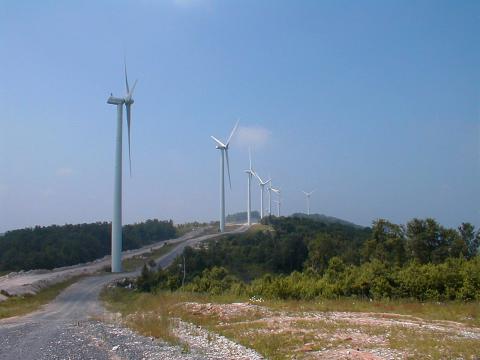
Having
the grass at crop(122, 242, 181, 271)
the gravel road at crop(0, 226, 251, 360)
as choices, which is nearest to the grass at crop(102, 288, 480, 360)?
the gravel road at crop(0, 226, 251, 360)

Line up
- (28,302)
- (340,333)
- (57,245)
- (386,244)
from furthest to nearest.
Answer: (57,245) < (386,244) < (28,302) < (340,333)

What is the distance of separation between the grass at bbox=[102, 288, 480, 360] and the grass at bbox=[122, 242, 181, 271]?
50.3 metres

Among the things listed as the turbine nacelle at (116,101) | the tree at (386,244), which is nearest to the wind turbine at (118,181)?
the turbine nacelle at (116,101)

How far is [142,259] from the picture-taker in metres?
93.6

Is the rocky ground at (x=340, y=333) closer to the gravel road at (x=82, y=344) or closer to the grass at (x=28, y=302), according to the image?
the gravel road at (x=82, y=344)

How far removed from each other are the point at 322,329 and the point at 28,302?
37.0 metres

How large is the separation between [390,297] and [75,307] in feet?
79.5

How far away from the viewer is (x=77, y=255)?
94188 millimetres

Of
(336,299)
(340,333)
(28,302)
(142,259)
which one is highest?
(340,333)

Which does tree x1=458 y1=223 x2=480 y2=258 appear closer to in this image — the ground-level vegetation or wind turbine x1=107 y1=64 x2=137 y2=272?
the ground-level vegetation

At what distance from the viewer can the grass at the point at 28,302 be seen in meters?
40.8

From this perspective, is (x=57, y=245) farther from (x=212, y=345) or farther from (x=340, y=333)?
(x=340, y=333)

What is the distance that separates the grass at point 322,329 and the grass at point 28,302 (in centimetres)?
1200

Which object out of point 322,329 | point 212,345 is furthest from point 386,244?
point 212,345
